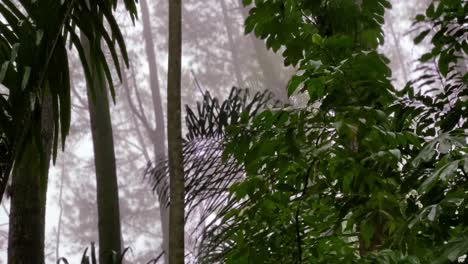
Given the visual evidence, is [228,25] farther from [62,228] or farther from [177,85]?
[177,85]

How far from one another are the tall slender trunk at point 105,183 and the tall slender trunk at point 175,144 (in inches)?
50.6

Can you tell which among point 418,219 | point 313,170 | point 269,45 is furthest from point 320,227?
point 269,45

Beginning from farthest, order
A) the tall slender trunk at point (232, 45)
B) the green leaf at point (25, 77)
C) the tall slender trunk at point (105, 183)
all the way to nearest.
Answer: the tall slender trunk at point (232, 45) < the tall slender trunk at point (105, 183) < the green leaf at point (25, 77)

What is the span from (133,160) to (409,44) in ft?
23.5

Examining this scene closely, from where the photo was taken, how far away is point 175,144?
38.4 inches

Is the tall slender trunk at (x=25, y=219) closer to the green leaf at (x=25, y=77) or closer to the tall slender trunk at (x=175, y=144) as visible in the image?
the green leaf at (x=25, y=77)

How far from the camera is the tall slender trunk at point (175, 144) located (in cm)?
92

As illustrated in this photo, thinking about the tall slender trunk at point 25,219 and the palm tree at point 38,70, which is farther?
the tall slender trunk at point 25,219

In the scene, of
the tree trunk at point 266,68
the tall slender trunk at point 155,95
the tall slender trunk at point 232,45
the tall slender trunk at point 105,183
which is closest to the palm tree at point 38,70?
the tall slender trunk at point 105,183

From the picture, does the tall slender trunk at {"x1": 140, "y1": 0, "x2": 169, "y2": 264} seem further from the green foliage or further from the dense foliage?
the dense foliage

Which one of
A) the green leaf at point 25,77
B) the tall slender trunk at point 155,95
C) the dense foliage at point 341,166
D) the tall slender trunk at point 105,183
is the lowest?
the dense foliage at point 341,166

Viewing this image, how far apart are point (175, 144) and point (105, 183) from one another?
193 cm

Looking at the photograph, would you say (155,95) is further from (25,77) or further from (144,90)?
(25,77)

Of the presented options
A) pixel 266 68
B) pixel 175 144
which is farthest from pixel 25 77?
pixel 266 68
